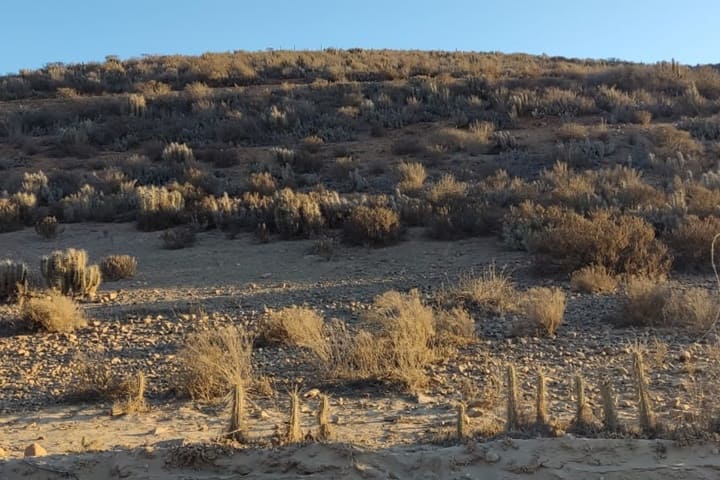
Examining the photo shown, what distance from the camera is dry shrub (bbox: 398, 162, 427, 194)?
16.7 metres

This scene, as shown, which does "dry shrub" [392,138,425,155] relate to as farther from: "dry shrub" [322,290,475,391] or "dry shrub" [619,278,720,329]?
"dry shrub" [322,290,475,391]

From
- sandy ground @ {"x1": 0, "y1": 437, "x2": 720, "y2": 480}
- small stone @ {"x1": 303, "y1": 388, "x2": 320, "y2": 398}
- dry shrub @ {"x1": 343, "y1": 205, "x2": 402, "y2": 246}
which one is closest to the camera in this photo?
sandy ground @ {"x1": 0, "y1": 437, "x2": 720, "y2": 480}

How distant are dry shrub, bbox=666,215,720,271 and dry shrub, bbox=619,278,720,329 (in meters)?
2.08

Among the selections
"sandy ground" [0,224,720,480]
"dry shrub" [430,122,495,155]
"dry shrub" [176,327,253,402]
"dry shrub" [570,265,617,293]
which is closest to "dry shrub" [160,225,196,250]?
"sandy ground" [0,224,720,480]

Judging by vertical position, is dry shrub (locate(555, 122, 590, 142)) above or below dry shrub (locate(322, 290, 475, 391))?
above

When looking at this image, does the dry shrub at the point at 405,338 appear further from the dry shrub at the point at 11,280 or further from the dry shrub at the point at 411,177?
the dry shrub at the point at 411,177

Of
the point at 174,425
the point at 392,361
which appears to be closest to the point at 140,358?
the point at 174,425

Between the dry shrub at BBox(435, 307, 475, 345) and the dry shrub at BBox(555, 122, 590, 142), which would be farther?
the dry shrub at BBox(555, 122, 590, 142)

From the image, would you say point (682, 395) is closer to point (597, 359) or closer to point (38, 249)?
point (597, 359)

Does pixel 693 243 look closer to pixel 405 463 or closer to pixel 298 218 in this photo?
pixel 298 218

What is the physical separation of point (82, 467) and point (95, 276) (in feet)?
20.6

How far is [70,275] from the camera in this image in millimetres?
10211

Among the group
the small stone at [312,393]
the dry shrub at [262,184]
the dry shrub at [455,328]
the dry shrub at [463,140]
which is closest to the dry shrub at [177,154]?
the dry shrub at [262,184]

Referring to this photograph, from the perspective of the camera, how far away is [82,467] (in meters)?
4.49
